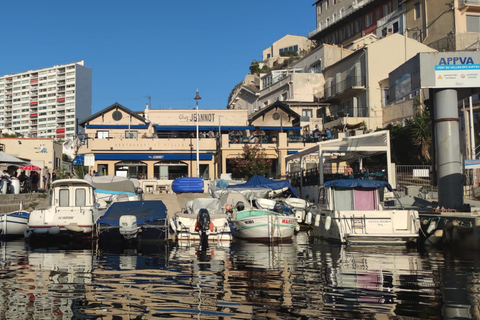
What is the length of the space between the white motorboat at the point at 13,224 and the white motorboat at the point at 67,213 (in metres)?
A: 1.47

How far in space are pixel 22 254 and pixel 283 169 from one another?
32.3m

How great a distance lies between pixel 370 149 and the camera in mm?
34312

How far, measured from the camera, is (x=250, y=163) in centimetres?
4819

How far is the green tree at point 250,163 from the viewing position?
157 ft

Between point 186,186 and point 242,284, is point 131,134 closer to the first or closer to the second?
point 186,186

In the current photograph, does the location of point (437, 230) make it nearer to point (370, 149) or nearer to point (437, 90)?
point (437, 90)

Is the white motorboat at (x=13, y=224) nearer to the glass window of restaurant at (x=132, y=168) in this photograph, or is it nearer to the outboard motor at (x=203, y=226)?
the outboard motor at (x=203, y=226)

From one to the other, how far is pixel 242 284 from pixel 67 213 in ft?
50.5

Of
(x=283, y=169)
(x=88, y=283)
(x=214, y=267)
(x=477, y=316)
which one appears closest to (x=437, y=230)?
(x=214, y=267)

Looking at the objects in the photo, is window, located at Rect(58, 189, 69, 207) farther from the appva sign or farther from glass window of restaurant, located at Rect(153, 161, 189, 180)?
glass window of restaurant, located at Rect(153, 161, 189, 180)

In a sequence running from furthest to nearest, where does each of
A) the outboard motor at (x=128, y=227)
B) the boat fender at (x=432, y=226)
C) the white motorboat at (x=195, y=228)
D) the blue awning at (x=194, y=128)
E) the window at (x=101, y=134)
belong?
the window at (x=101, y=134) < the blue awning at (x=194, y=128) < the white motorboat at (x=195, y=228) < the outboard motor at (x=128, y=227) < the boat fender at (x=432, y=226)

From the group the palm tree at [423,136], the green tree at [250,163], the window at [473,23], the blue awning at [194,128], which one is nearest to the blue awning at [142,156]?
the blue awning at [194,128]

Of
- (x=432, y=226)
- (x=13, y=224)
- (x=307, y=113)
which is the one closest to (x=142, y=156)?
(x=307, y=113)

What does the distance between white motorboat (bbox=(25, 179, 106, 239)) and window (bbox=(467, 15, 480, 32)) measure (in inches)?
1694
